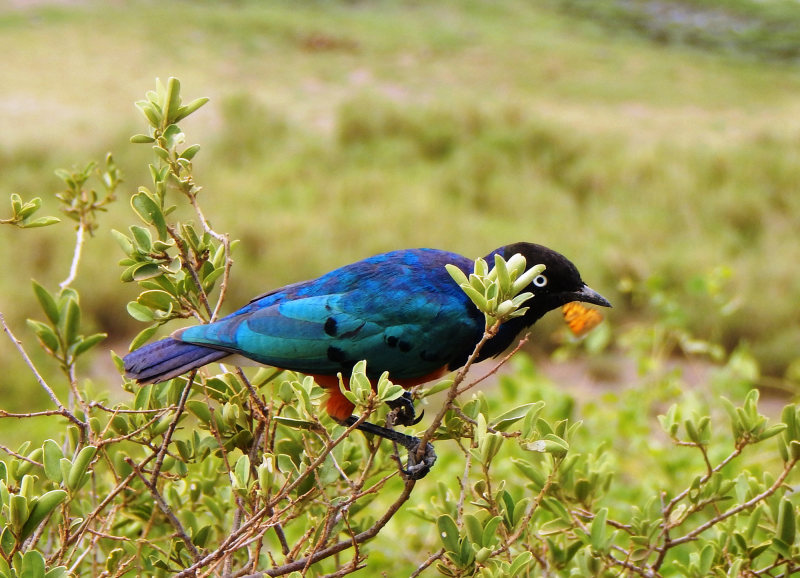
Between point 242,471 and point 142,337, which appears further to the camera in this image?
point 142,337

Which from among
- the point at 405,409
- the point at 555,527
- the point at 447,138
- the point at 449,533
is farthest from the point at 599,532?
the point at 447,138

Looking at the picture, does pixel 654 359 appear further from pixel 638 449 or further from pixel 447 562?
pixel 447 562

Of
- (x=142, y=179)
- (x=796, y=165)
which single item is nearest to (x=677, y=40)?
(x=796, y=165)

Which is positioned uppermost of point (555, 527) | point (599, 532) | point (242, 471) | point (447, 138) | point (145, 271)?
point (145, 271)

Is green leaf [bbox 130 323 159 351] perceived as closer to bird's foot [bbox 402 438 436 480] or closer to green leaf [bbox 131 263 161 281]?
green leaf [bbox 131 263 161 281]

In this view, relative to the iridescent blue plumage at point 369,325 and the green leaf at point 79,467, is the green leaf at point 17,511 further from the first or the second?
the iridescent blue plumage at point 369,325

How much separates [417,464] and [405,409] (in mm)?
227

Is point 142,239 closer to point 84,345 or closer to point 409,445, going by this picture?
point 84,345

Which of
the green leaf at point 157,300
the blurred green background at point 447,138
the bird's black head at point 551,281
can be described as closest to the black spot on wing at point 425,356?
the bird's black head at point 551,281

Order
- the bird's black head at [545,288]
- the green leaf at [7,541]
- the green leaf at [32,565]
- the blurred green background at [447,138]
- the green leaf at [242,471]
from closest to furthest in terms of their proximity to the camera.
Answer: the green leaf at [32,565] → the green leaf at [7,541] → the green leaf at [242,471] → the bird's black head at [545,288] → the blurred green background at [447,138]

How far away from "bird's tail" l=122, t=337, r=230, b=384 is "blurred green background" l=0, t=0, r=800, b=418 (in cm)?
229

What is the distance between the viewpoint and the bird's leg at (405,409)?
5.02ft

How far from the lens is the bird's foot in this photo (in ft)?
4.44

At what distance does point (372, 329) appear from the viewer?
59.3 inches
